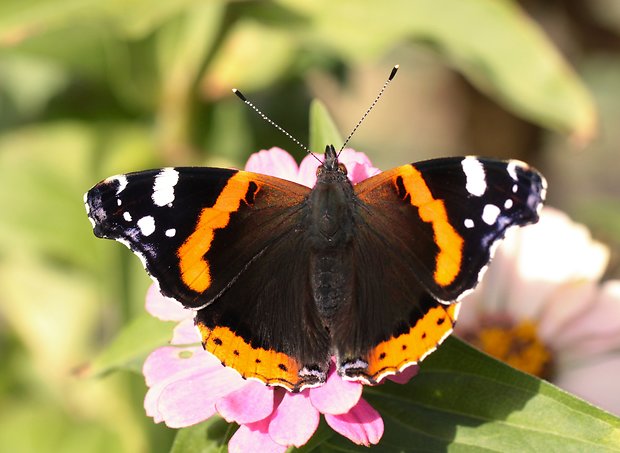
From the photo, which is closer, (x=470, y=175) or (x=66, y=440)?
(x=470, y=175)

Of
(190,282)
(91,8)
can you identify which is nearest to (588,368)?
(190,282)

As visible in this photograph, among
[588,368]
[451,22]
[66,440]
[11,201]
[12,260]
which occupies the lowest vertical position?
[66,440]

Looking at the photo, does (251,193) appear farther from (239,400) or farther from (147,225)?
(239,400)

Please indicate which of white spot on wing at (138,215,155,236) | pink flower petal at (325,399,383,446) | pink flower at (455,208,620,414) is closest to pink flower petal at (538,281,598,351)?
pink flower at (455,208,620,414)

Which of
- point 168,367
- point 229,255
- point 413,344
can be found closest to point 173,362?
point 168,367

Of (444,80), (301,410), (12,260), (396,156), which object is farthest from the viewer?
(444,80)

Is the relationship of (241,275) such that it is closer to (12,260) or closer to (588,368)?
(588,368)

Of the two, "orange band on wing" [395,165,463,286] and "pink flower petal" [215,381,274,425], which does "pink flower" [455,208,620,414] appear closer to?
"orange band on wing" [395,165,463,286]
